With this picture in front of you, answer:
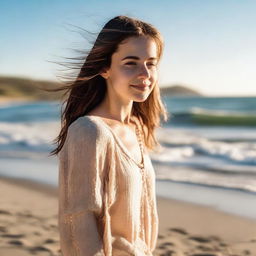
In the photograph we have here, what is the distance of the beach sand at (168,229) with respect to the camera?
4.51 m

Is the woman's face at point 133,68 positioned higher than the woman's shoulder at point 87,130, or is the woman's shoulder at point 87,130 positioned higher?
the woman's face at point 133,68

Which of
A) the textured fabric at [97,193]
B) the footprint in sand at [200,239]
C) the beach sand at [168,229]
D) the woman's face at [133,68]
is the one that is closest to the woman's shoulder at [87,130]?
the textured fabric at [97,193]

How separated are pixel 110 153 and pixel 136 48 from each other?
0.46m

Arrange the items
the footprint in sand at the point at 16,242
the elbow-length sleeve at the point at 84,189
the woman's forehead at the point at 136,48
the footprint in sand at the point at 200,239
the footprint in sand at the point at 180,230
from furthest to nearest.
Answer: the footprint in sand at the point at 180,230 → the footprint in sand at the point at 200,239 → the footprint in sand at the point at 16,242 → the woman's forehead at the point at 136,48 → the elbow-length sleeve at the point at 84,189

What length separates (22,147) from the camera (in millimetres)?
12836

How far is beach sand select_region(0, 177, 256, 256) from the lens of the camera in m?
4.51

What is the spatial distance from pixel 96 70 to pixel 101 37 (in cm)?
14

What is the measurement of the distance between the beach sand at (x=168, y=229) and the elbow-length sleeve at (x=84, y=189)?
263cm

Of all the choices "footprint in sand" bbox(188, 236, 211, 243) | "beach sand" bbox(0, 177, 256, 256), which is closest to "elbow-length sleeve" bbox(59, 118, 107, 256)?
"beach sand" bbox(0, 177, 256, 256)

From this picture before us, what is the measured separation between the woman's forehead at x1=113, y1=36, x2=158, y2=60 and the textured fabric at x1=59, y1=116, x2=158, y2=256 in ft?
0.98

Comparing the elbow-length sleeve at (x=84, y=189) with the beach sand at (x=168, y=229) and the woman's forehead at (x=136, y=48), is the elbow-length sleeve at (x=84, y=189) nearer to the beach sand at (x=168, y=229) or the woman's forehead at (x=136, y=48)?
the woman's forehead at (x=136, y=48)

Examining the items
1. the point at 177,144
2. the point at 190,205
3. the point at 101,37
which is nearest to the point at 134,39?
the point at 101,37

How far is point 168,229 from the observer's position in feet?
16.9

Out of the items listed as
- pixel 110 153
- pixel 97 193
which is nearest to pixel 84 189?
pixel 97 193
